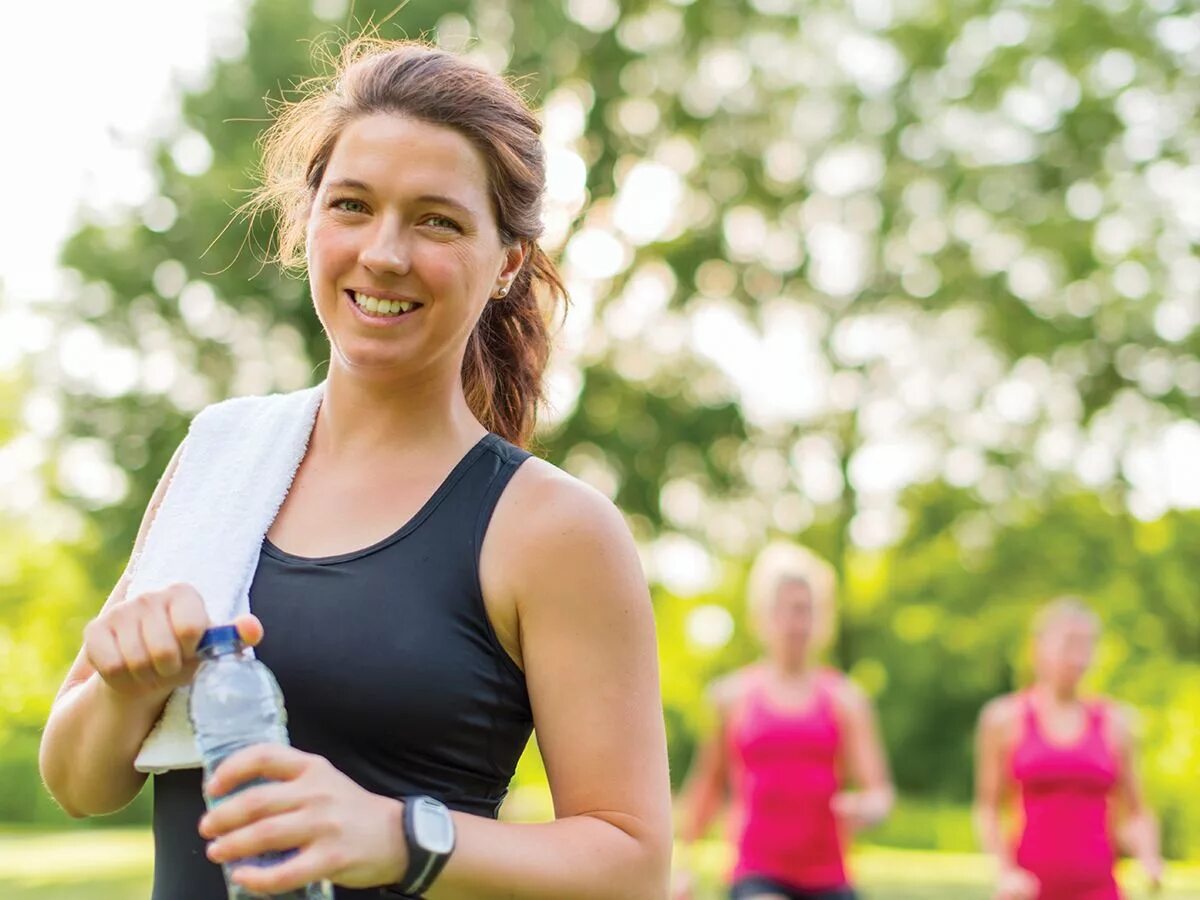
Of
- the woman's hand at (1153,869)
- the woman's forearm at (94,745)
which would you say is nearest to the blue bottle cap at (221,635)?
the woman's forearm at (94,745)

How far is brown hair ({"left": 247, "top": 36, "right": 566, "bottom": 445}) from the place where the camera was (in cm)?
221

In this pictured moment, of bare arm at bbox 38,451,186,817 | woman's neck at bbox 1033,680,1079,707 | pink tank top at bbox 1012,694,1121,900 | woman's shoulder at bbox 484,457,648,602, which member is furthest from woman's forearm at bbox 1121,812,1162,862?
bare arm at bbox 38,451,186,817

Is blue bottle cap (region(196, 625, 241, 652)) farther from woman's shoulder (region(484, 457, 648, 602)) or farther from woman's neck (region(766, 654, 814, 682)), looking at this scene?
woman's neck (region(766, 654, 814, 682))

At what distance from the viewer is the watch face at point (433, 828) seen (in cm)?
180

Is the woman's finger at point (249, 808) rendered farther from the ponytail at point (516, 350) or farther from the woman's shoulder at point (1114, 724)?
the woman's shoulder at point (1114, 724)

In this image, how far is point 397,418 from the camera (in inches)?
89.0

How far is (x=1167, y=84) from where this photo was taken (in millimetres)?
21641

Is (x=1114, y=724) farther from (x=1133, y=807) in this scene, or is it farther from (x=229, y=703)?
(x=229, y=703)

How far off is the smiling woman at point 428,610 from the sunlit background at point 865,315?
16.4 metres

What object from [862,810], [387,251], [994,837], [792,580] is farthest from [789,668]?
[387,251]

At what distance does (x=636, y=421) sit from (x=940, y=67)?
7.14m

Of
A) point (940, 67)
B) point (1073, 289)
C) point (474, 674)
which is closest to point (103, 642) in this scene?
point (474, 674)

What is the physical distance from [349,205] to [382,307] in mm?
146

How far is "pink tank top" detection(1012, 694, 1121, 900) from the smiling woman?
222 inches
